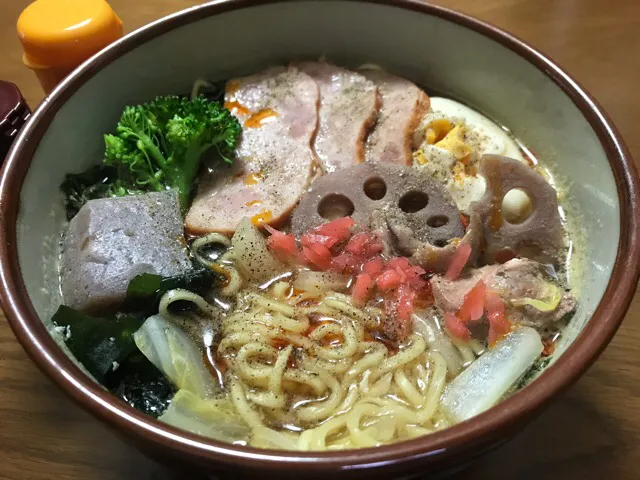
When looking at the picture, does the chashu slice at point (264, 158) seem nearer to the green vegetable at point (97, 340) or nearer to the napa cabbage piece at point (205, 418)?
the green vegetable at point (97, 340)

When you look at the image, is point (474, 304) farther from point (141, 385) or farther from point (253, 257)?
point (141, 385)

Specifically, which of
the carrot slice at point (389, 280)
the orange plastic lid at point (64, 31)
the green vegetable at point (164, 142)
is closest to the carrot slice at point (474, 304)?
the carrot slice at point (389, 280)

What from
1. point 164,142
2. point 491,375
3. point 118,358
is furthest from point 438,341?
point 164,142

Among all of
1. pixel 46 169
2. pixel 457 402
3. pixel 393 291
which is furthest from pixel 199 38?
pixel 457 402

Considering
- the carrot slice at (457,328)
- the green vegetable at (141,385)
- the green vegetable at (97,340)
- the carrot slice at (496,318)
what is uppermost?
the carrot slice at (496,318)

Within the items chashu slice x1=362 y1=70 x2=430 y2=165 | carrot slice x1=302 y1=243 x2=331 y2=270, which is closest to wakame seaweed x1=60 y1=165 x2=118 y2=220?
carrot slice x1=302 y1=243 x2=331 y2=270
